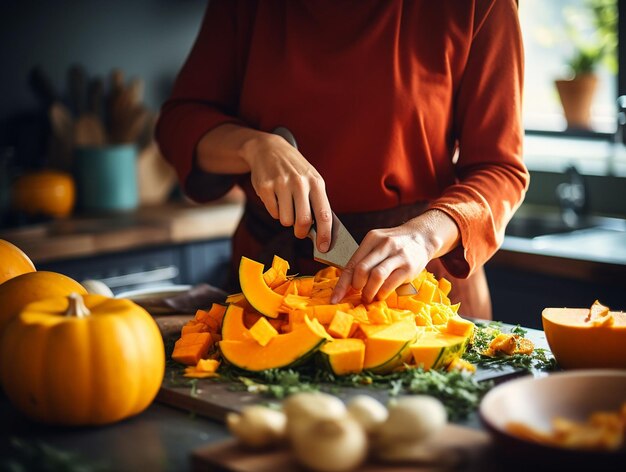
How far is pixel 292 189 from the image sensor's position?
1541 mm

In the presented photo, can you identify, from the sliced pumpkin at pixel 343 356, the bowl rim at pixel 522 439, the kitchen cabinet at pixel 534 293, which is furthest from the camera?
the kitchen cabinet at pixel 534 293

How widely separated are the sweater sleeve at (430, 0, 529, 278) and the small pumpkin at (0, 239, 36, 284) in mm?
790

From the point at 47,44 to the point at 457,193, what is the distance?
267 centimetres

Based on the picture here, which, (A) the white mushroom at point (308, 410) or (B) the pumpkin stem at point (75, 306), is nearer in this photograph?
(A) the white mushroom at point (308, 410)

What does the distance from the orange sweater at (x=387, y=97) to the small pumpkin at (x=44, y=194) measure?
68.4 inches

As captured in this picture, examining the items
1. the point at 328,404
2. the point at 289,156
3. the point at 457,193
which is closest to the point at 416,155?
the point at 457,193

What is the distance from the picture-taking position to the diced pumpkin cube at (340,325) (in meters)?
1.34

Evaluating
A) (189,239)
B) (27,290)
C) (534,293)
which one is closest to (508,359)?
(27,290)

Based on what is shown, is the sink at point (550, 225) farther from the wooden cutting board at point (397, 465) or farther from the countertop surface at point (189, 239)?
the wooden cutting board at point (397, 465)

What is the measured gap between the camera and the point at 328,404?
3.16 feet

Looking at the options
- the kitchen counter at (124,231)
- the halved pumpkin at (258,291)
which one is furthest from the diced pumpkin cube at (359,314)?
the kitchen counter at (124,231)

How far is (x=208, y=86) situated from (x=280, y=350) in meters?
0.85

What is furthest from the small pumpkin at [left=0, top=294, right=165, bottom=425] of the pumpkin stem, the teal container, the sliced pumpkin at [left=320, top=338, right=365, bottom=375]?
the teal container

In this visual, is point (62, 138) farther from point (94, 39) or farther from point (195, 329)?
point (195, 329)
